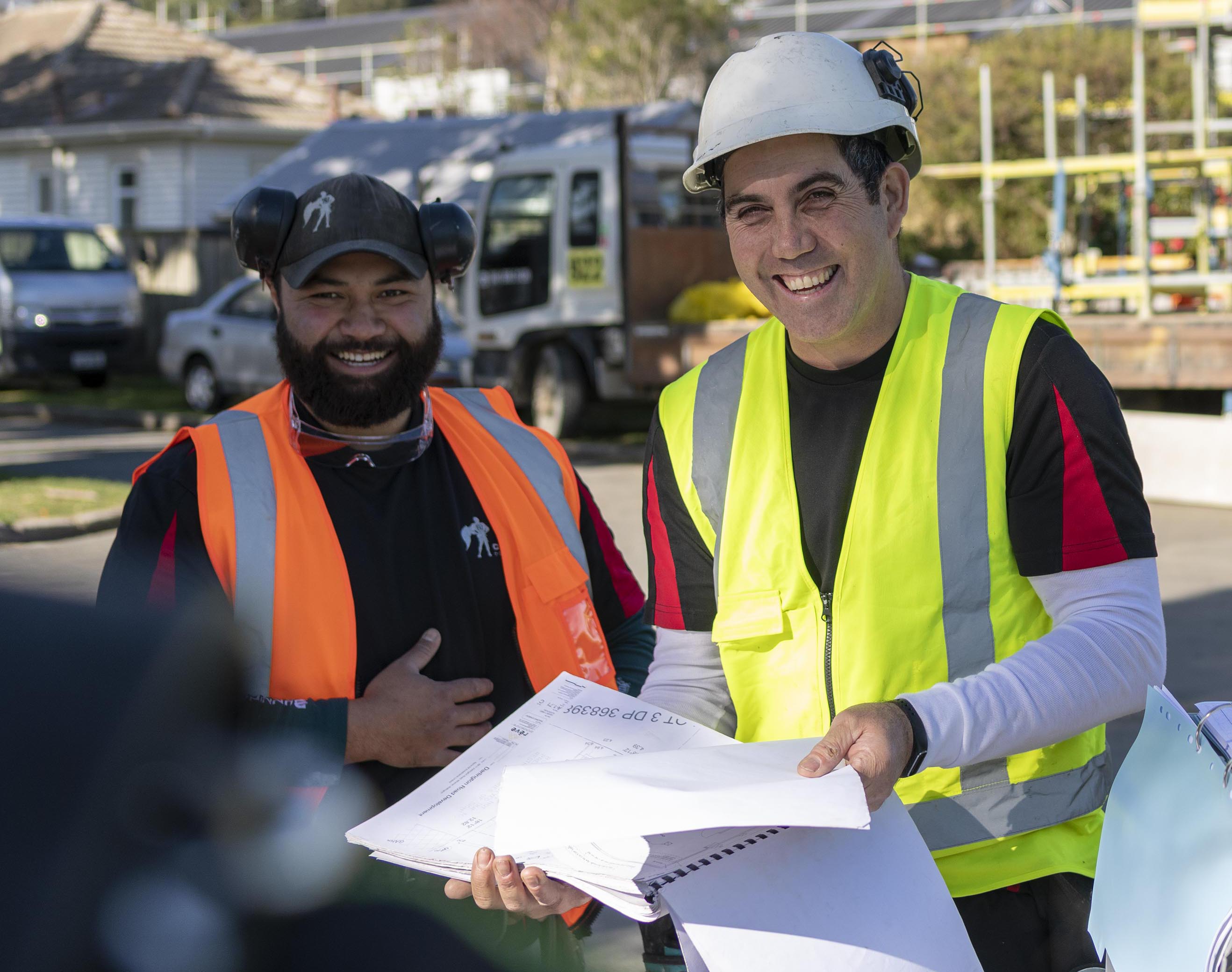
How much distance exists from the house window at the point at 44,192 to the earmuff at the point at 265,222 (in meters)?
32.4

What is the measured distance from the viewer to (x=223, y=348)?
17.9m

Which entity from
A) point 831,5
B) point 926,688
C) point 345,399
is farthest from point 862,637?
point 831,5

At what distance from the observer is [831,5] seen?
43094 mm

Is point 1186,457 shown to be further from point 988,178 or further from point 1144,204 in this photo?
point 988,178

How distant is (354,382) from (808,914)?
154 centimetres

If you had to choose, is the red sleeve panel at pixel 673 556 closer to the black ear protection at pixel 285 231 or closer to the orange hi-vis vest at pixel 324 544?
the orange hi-vis vest at pixel 324 544

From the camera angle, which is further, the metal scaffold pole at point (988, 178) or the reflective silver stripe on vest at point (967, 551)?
the metal scaffold pole at point (988, 178)

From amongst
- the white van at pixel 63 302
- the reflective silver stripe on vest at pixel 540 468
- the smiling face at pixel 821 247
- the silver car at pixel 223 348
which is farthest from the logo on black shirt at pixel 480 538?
the white van at pixel 63 302

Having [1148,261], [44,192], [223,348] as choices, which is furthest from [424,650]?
[44,192]

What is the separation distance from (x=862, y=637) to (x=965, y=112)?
29.7 meters

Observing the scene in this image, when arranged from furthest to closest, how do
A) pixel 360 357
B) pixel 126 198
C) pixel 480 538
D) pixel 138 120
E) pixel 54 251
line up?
pixel 126 198 < pixel 138 120 < pixel 54 251 < pixel 360 357 < pixel 480 538

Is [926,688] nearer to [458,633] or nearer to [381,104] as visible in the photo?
[458,633]

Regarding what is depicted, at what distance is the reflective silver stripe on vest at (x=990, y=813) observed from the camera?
2.05 metres

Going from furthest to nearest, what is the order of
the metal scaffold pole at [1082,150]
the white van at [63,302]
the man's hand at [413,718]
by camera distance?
the white van at [63,302] < the metal scaffold pole at [1082,150] < the man's hand at [413,718]
